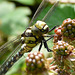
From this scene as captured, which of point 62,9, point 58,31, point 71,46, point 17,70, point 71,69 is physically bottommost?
point 17,70

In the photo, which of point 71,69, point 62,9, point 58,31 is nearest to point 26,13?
point 62,9

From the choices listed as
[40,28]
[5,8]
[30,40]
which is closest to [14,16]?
[5,8]

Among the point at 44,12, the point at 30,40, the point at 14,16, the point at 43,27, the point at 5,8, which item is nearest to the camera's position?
the point at 43,27

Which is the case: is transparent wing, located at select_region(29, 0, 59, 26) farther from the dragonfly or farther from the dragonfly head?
the dragonfly head

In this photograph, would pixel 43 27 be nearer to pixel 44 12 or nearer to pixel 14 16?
pixel 44 12

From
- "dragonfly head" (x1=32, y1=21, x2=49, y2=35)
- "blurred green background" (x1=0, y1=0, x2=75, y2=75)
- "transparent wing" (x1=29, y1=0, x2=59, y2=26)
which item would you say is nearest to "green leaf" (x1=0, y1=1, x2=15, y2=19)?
"blurred green background" (x1=0, y1=0, x2=75, y2=75)

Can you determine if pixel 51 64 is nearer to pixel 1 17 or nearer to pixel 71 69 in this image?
pixel 71 69

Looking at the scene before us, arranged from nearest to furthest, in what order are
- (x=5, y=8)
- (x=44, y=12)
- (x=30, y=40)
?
(x=30, y=40)
(x=44, y=12)
(x=5, y=8)

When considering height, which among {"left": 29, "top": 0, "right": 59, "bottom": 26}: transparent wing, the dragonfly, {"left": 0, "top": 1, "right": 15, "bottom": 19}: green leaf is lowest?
the dragonfly
